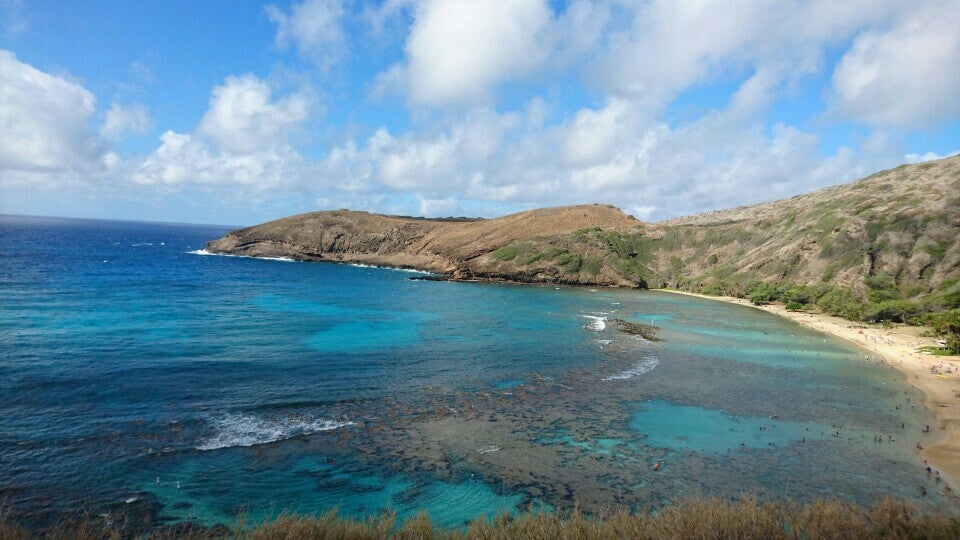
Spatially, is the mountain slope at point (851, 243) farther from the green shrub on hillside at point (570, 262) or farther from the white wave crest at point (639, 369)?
the white wave crest at point (639, 369)

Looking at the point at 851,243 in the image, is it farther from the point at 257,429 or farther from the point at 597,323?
the point at 257,429

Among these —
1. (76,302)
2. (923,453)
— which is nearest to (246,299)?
(76,302)

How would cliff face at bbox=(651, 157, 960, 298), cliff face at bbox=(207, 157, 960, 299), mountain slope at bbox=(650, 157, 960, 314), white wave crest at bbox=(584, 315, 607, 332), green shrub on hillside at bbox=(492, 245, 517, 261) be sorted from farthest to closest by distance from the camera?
1. green shrub on hillside at bbox=(492, 245, 517, 261)
2. cliff face at bbox=(207, 157, 960, 299)
3. cliff face at bbox=(651, 157, 960, 298)
4. mountain slope at bbox=(650, 157, 960, 314)
5. white wave crest at bbox=(584, 315, 607, 332)

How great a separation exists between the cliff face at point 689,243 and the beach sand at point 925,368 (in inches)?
494

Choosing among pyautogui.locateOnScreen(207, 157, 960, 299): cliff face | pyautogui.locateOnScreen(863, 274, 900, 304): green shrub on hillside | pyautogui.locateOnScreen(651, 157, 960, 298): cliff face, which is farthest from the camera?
pyautogui.locateOnScreen(207, 157, 960, 299): cliff face

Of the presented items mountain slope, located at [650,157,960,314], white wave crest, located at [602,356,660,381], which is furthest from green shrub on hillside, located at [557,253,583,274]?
white wave crest, located at [602,356,660,381]

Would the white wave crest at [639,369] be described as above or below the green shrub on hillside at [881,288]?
below

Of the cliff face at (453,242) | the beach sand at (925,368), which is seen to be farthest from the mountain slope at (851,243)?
the cliff face at (453,242)

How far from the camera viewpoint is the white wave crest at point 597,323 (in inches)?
2197

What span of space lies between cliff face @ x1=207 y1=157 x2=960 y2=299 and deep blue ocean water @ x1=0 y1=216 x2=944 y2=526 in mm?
32351

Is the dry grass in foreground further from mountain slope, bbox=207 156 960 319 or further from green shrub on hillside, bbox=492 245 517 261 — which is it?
green shrub on hillside, bbox=492 245 517 261

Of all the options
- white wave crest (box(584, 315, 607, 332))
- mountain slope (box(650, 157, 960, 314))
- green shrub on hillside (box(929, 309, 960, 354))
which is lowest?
white wave crest (box(584, 315, 607, 332))

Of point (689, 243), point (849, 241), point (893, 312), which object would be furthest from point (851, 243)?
point (689, 243)

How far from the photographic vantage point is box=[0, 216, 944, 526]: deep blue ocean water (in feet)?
63.6
